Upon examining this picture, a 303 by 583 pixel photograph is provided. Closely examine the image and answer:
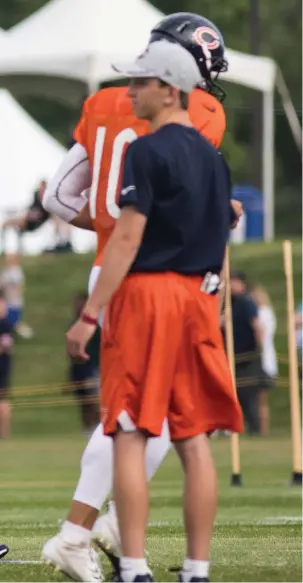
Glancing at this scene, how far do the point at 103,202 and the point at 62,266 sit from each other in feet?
73.2

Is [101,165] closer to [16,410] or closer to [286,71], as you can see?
[16,410]

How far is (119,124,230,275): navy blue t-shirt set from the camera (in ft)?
21.0

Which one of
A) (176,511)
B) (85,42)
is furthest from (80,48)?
(176,511)

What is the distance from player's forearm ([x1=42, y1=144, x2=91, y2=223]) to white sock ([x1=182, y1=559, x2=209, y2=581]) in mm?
1487

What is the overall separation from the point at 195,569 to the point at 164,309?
0.89 m

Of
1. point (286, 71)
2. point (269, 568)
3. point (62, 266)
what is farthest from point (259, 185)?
point (269, 568)

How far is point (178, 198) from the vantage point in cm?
648

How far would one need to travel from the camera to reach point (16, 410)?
85.9 ft

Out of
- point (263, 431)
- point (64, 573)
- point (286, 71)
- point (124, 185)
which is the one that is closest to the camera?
point (124, 185)

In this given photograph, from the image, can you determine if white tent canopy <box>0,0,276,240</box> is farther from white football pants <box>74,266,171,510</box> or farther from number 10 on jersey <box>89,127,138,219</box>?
white football pants <box>74,266,171,510</box>

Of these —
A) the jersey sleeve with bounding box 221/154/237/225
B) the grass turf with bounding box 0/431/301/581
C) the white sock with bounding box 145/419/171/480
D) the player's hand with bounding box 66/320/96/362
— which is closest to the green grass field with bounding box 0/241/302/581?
the grass turf with bounding box 0/431/301/581

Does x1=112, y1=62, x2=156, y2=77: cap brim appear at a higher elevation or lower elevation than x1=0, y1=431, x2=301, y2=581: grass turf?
higher

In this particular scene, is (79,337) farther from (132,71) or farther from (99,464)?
(132,71)

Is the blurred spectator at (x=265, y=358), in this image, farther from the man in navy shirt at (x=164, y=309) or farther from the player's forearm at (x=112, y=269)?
the player's forearm at (x=112, y=269)
